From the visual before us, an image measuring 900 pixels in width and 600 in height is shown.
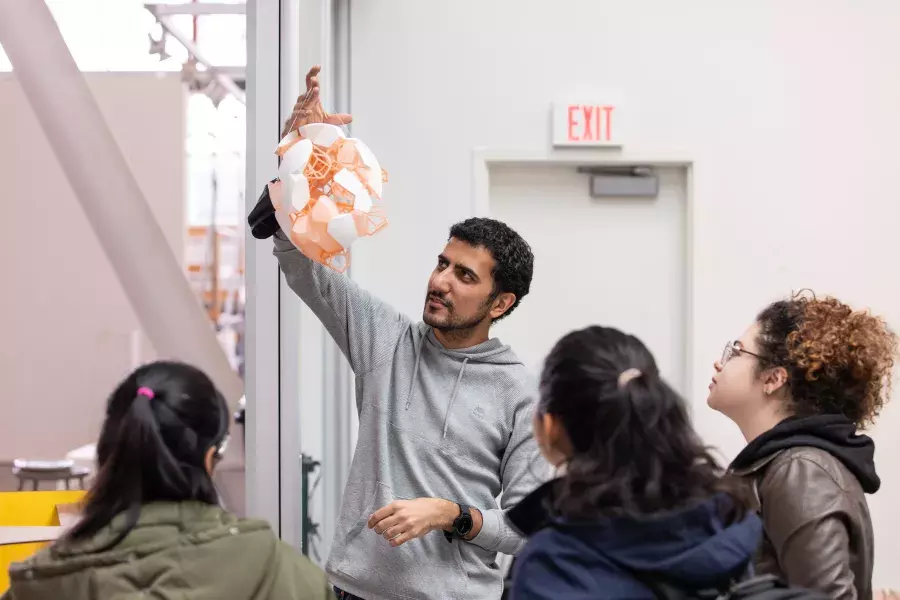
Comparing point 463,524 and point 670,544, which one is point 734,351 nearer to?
point 463,524

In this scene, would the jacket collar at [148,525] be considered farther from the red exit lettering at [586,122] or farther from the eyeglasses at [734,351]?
the red exit lettering at [586,122]

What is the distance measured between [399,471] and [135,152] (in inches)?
32.0

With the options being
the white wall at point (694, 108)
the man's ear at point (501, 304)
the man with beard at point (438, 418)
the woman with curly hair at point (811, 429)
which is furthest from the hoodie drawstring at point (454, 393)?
the white wall at point (694, 108)

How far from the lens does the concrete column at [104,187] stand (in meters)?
1.53

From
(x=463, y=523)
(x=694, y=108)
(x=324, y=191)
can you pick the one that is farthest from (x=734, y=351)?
(x=694, y=108)

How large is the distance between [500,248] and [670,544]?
0.92 m

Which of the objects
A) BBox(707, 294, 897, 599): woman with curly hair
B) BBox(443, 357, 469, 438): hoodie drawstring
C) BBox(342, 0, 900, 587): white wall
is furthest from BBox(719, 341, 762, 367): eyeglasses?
BBox(342, 0, 900, 587): white wall

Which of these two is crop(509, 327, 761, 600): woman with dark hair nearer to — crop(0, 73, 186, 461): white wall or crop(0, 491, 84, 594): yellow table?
crop(0, 73, 186, 461): white wall

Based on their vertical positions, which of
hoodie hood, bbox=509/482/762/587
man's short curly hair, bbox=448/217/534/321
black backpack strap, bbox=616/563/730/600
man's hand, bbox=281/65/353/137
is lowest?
black backpack strap, bbox=616/563/730/600

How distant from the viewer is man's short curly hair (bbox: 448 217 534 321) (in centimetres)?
192

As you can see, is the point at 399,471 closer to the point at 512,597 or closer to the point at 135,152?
the point at 512,597

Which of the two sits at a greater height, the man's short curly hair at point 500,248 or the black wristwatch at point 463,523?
the man's short curly hair at point 500,248

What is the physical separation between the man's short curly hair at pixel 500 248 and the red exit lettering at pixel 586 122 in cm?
152

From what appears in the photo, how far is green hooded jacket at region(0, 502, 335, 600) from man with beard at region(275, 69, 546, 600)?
48 centimetres
